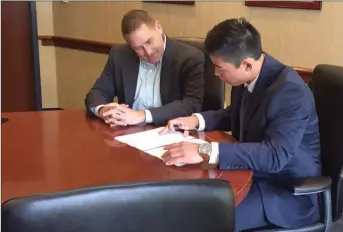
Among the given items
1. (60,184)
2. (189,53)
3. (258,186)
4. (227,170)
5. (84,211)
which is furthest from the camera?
(189,53)

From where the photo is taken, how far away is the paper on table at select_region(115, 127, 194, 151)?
74.5 inches

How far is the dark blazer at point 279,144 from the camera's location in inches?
66.3

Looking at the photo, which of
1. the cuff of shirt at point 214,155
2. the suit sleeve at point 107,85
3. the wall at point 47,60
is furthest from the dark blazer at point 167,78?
the wall at point 47,60

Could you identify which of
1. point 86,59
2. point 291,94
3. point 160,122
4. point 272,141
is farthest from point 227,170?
point 86,59

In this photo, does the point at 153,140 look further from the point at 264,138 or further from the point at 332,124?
the point at 332,124

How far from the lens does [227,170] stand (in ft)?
5.44

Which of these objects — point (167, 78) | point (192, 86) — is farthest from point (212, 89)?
point (167, 78)

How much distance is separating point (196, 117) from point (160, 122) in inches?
7.2

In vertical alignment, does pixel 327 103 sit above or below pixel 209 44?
below

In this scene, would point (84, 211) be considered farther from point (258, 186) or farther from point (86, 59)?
point (86, 59)

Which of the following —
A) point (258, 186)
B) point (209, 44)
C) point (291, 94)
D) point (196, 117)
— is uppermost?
point (209, 44)

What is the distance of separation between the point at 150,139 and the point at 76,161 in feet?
1.14

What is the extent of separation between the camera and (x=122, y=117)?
2162mm

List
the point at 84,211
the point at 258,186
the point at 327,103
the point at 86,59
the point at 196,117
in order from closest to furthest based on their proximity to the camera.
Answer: the point at 84,211
the point at 258,186
the point at 327,103
the point at 196,117
the point at 86,59
